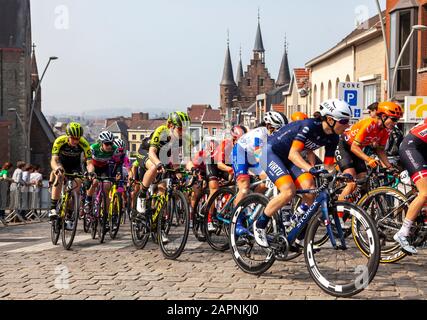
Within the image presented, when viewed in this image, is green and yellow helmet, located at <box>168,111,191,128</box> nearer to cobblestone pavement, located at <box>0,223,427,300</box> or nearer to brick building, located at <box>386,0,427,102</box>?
cobblestone pavement, located at <box>0,223,427,300</box>

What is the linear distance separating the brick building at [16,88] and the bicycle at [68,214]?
184 ft

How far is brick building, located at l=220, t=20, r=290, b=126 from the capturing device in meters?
144

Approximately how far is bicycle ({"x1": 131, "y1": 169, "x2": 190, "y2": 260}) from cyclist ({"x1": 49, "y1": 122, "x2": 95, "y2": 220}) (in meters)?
1.47

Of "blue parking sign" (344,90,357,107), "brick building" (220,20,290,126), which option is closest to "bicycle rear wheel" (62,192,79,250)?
"blue parking sign" (344,90,357,107)

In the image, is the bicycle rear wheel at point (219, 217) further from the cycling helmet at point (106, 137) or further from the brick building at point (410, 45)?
the brick building at point (410, 45)

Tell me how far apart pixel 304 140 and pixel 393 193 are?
1649 millimetres

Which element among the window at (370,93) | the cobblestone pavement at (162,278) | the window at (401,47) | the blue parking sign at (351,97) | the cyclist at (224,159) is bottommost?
the cobblestone pavement at (162,278)

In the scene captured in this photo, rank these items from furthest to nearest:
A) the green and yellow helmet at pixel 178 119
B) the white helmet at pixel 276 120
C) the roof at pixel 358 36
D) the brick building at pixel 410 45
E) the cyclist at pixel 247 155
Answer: the roof at pixel 358 36 < the brick building at pixel 410 45 < the white helmet at pixel 276 120 < the green and yellow helmet at pixel 178 119 < the cyclist at pixel 247 155

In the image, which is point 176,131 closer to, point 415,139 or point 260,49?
point 415,139

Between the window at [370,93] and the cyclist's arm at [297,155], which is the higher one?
the window at [370,93]

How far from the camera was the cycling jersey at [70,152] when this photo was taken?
389 inches

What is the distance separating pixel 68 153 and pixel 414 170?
5.42 m

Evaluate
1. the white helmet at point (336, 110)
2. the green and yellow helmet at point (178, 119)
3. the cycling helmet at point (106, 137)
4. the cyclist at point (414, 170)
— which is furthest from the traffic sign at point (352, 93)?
the white helmet at point (336, 110)

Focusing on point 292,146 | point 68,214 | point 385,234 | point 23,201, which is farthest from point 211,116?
point 292,146
